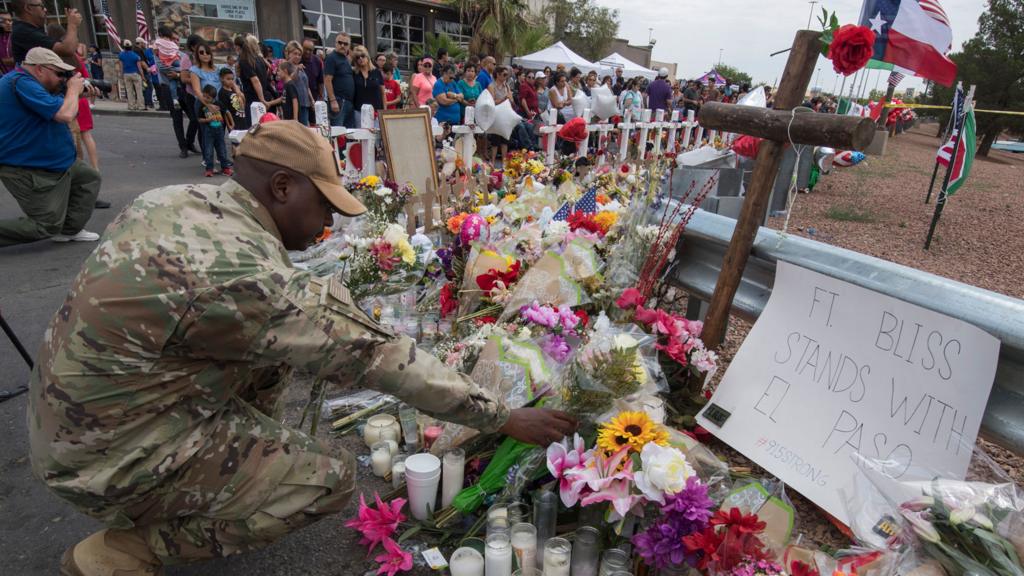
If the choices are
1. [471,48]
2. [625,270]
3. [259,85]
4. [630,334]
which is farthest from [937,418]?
[471,48]

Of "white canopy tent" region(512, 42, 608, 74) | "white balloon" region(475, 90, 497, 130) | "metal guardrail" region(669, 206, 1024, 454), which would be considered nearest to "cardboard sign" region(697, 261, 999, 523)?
"metal guardrail" region(669, 206, 1024, 454)

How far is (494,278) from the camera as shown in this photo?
10.3 feet

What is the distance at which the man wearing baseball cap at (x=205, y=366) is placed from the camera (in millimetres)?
1594

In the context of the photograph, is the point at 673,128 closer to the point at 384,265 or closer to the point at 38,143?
the point at 384,265

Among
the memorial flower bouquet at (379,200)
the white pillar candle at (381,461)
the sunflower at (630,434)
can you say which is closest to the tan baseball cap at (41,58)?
the memorial flower bouquet at (379,200)

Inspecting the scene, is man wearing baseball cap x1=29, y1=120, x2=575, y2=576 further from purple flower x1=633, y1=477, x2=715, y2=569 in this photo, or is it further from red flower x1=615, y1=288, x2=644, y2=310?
red flower x1=615, y1=288, x2=644, y2=310

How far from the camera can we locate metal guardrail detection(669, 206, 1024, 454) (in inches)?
75.1

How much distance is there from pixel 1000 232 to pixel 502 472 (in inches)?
397

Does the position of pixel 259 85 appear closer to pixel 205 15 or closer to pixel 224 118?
pixel 224 118

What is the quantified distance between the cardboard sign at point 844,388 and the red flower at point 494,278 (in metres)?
1.17

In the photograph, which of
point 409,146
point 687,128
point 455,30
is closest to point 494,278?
point 409,146

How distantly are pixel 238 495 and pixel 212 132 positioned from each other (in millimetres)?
8186

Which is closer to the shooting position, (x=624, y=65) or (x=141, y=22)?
(x=141, y=22)

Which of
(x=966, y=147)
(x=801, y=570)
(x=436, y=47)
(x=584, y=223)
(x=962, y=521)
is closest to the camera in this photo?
(x=962, y=521)
